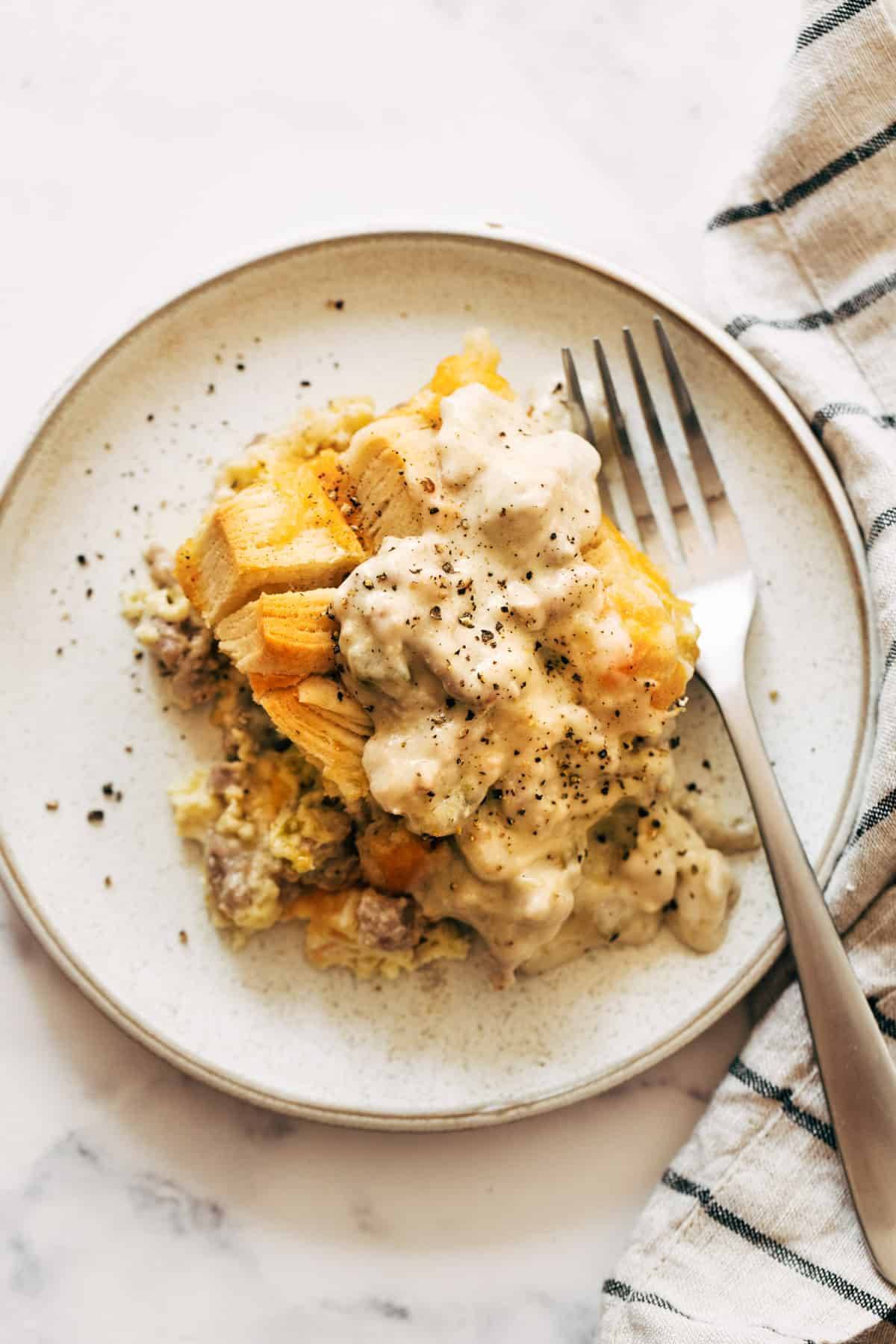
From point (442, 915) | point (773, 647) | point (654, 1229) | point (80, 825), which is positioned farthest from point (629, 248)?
point (654, 1229)

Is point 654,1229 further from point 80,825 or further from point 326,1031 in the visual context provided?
point 80,825

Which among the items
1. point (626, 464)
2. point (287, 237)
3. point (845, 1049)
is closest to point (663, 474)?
point (626, 464)

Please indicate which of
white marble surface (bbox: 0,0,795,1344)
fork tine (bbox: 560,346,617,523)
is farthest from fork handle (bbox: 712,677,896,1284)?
fork tine (bbox: 560,346,617,523)

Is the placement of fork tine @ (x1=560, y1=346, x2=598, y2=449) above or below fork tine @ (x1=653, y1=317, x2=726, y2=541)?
above

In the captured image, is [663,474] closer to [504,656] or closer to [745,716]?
[745,716]

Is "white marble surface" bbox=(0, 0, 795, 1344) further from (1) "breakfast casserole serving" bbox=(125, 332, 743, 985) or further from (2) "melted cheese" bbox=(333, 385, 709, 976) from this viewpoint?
(2) "melted cheese" bbox=(333, 385, 709, 976)

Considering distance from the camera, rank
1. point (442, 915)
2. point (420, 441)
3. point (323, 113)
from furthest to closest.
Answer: point (323, 113) < point (442, 915) < point (420, 441)
